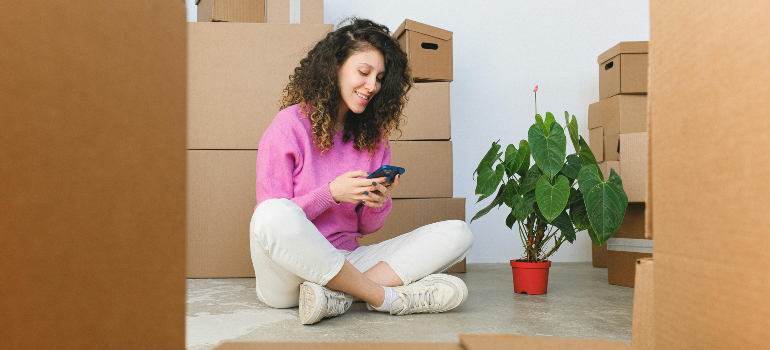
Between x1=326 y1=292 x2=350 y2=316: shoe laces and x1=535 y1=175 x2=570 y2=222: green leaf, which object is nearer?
x1=326 y1=292 x2=350 y2=316: shoe laces

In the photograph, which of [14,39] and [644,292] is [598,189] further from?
[14,39]

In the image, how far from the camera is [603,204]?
1426 mm

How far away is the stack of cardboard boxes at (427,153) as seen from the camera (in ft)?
6.42

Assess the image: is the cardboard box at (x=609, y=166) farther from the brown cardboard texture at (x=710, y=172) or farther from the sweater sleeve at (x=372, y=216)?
the brown cardboard texture at (x=710, y=172)

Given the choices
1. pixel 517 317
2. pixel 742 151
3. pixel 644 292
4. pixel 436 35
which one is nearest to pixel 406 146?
pixel 436 35

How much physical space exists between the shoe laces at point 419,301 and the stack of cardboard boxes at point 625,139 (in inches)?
27.4

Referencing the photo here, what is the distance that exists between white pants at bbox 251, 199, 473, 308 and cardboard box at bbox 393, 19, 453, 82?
2.55 ft

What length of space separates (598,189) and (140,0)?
1.34 meters

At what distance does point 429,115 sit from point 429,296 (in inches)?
35.0

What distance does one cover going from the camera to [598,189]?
1441 millimetres

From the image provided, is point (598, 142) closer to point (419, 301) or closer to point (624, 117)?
point (624, 117)

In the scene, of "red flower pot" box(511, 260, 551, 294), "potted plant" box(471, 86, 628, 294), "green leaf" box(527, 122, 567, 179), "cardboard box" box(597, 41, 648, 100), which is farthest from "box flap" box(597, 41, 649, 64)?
"red flower pot" box(511, 260, 551, 294)

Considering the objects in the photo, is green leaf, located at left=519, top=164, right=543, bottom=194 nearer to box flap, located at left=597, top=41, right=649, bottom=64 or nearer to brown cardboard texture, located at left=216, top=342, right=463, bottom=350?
box flap, located at left=597, top=41, right=649, bottom=64

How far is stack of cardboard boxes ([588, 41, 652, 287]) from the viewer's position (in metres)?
1.62
